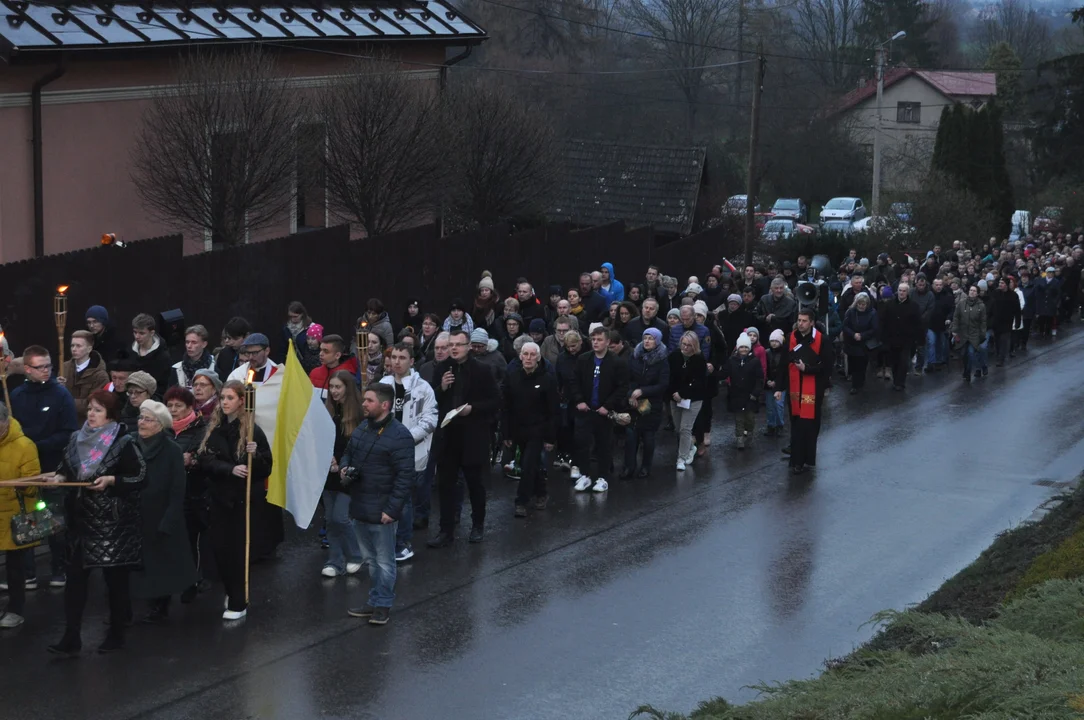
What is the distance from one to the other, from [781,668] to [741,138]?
172 feet

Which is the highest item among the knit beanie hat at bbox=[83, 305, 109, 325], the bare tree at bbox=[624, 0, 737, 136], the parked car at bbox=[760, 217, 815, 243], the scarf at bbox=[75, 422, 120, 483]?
the bare tree at bbox=[624, 0, 737, 136]

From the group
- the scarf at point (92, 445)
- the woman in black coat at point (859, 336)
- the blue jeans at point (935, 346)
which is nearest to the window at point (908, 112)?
the blue jeans at point (935, 346)

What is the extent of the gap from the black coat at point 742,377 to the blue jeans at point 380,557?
7.36 metres

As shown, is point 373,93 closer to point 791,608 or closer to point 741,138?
point 791,608

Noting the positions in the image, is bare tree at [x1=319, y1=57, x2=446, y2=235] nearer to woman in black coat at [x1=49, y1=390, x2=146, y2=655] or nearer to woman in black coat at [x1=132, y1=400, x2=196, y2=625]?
woman in black coat at [x1=132, y1=400, x2=196, y2=625]

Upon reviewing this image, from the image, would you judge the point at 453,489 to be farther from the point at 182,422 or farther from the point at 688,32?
the point at 688,32

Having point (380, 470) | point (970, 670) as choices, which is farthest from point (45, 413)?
point (970, 670)

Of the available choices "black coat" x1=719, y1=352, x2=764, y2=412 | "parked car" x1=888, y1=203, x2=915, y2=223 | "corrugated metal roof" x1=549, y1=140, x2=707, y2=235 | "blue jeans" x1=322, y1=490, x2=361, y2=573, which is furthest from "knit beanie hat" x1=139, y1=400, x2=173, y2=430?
"parked car" x1=888, y1=203, x2=915, y2=223

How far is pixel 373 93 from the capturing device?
66.3 feet

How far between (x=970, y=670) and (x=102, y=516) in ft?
18.2

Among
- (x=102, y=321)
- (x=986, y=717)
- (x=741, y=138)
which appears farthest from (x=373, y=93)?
(x=741, y=138)

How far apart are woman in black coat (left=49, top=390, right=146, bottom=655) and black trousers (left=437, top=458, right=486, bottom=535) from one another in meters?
3.24

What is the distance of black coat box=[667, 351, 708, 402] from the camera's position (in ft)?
50.8

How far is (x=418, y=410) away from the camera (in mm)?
11594
